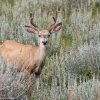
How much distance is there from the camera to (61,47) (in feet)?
31.1

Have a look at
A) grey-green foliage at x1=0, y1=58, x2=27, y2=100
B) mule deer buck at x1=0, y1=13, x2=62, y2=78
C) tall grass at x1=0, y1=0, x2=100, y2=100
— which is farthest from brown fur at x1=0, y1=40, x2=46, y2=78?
grey-green foliage at x1=0, y1=58, x2=27, y2=100

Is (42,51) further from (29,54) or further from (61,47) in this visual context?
(61,47)

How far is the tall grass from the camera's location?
6.37m

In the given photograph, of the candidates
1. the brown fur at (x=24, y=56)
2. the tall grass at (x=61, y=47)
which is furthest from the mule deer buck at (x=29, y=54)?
the tall grass at (x=61, y=47)

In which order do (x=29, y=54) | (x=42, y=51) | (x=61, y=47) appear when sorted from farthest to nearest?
(x=61, y=47) < (x=29, y=54) < (x=42, y=51)

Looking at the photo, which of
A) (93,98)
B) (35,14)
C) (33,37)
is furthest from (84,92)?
(35,14)

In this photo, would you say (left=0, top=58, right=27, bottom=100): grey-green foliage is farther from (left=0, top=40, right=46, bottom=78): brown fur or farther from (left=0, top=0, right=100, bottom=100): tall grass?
(left=0, top=40, right=46, bottom=78): brown fur

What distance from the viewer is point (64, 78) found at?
24.3 ft

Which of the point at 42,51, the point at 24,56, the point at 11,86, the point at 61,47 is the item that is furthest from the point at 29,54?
the point at 11,86

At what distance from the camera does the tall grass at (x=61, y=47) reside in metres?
6.37

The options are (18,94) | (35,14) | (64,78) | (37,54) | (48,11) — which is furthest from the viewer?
(48,11)

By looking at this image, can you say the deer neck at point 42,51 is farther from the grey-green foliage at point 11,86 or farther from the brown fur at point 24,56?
the grey-green foliage at point 11,86

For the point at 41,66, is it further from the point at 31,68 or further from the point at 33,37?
the point at 33,37

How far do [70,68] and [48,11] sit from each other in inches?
190
